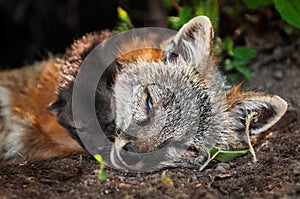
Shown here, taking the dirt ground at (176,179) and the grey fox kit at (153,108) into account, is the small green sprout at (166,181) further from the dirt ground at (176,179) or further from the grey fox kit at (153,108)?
the grey fox kit at (153,108)

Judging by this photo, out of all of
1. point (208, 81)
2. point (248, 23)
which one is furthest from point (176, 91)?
point (248, 23)

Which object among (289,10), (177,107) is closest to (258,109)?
(177,107)

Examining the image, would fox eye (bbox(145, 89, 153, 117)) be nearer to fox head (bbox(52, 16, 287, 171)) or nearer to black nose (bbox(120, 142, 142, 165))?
fox head (bbox(52, 16, 287, 171))

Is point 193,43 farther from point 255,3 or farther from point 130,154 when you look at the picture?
point 130,154

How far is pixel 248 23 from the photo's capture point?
5.60 meters

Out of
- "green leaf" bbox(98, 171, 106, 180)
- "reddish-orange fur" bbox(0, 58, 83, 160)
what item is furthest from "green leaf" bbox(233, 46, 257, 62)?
"green leaf" bbox(98, 171, 106, 180)

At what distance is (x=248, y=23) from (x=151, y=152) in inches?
102

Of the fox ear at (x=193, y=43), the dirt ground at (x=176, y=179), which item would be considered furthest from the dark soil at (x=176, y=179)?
the fox ear at (x=193, y=43)

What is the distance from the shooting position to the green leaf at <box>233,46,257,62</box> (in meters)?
5.03

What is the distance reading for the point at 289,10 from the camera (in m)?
4.49

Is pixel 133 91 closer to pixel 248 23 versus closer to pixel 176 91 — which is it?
pixel 176 91

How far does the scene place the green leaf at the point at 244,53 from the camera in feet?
16.5

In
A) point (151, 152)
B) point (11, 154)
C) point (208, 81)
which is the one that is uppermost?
point (208, 81)

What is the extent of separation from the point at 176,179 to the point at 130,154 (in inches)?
16.1
